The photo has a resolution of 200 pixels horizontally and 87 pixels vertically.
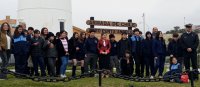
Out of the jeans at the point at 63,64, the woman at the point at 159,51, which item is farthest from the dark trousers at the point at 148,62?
the jeans at the point at 63,64

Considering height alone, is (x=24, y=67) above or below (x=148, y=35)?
below

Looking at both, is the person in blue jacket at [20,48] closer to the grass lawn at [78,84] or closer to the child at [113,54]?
the grass lawn at [78,84]

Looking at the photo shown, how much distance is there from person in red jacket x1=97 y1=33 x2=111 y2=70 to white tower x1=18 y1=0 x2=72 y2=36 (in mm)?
7819

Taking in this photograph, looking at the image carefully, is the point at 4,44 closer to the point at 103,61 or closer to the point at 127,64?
the point at 103,61

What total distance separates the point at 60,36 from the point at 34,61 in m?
1.09

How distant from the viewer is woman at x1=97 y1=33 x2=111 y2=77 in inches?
500

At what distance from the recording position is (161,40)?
42.5 feet

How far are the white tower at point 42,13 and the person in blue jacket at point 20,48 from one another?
822cm

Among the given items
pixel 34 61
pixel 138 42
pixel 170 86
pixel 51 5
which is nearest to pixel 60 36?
pixel 34 61

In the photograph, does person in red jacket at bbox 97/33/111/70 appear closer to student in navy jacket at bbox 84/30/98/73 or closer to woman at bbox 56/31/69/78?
student in navy jacket at bbox 84/30/98/73

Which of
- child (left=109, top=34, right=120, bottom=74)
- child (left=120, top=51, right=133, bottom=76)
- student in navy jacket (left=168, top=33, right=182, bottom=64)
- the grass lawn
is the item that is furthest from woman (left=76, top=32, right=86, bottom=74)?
student in navy jacket (left=168, top=33, right=182, bottom=64)

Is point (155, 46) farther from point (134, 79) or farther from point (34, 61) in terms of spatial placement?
point (34, 61)

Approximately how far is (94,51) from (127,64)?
1138 mm

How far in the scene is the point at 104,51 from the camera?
41.8 ft
